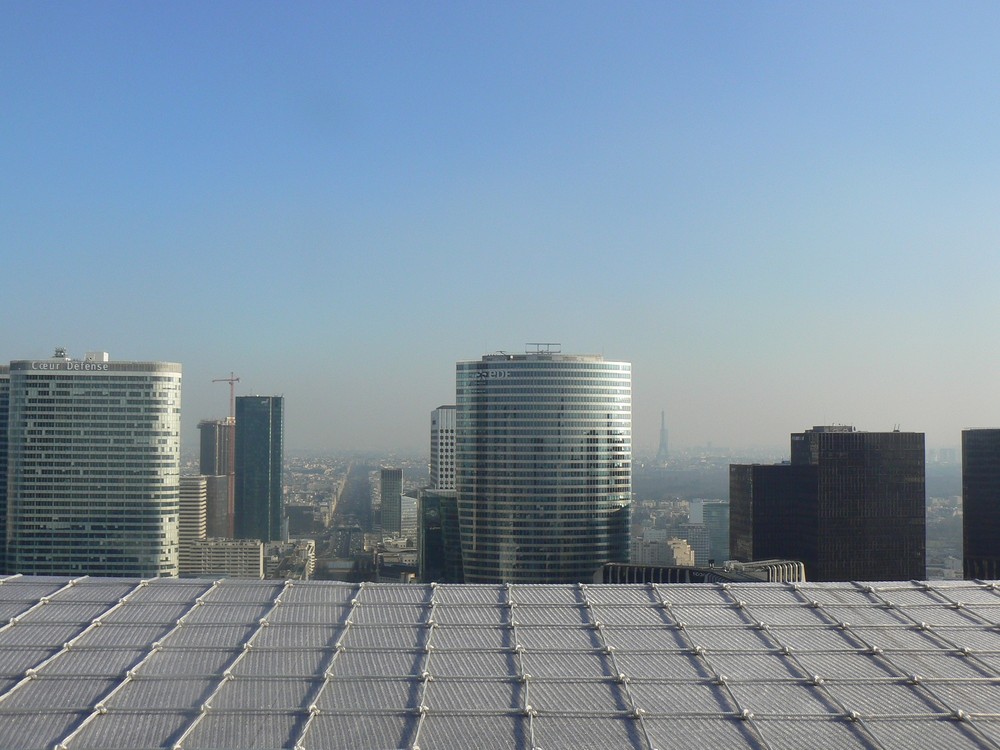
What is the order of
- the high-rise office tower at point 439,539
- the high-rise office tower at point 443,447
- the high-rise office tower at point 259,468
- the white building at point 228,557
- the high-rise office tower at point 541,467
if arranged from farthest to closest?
1. the high-rise office tower at point 259,468
2. the white building at point 228,557
3. the high-rise office tower at point 443,447
4. the high-rise office tower at point 439,539
5. the high-rise office tower at point 541,467

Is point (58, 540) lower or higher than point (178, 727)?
lower

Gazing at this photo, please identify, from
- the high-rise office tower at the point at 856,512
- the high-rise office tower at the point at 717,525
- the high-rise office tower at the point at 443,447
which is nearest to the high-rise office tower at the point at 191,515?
the high-rise office tower at the point at 443,447

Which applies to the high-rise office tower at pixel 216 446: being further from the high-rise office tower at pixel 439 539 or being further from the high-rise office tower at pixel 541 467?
the high-rise office tower at pixel 541 467

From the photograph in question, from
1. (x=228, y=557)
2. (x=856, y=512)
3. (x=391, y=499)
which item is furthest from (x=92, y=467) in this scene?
(x=391, y=499)

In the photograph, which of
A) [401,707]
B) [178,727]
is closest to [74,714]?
[178,727]

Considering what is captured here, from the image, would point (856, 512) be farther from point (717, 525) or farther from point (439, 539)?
point (717, 525)

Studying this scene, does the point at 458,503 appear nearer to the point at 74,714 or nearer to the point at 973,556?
the point at 973,556
